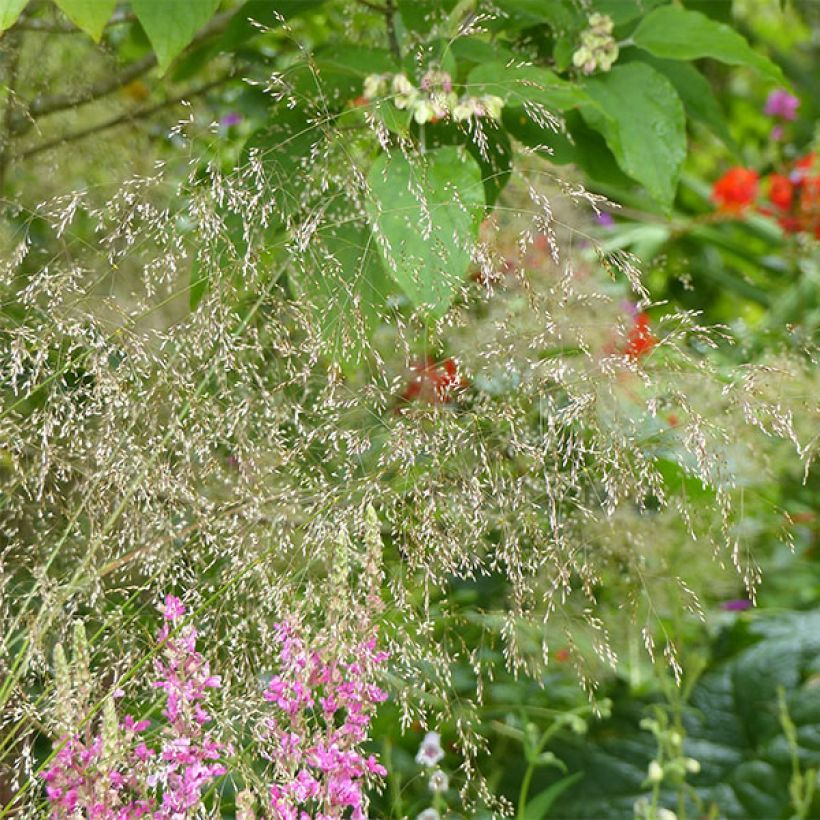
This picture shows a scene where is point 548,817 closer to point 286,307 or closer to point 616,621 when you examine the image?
point 616,621

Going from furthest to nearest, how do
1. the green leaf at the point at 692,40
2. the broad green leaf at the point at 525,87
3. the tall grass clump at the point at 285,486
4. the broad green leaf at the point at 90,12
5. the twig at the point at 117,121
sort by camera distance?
the twig at the point at 117,121 → the green leaf at the point at 692,40 → the broad green leaf at the point at 525,87 → the broad green leaf at the point at 90,12 → the tall grass clump at the point at 285,486

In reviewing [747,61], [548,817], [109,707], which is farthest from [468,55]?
[548,817]

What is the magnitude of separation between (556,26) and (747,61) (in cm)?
20

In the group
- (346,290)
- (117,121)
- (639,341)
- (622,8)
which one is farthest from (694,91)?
(117,121)

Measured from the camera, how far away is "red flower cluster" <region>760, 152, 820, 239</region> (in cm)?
249

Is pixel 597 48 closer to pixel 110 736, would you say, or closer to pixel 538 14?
pixel 538 14

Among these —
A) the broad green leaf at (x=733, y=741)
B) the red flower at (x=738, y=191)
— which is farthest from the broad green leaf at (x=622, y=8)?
the red flower at (x=738, y=191)

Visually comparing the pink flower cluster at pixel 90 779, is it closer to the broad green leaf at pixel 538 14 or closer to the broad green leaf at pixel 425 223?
the broad green leaf at pixel 425 223

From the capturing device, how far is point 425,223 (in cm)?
96

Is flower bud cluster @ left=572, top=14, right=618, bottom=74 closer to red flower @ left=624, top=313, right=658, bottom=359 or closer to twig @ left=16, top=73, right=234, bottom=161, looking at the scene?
red flower @ left=624, top=313, right=658, bottom=359

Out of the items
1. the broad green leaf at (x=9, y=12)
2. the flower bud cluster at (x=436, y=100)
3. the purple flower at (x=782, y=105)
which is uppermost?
the broad green leaf at (x=9, y=12)

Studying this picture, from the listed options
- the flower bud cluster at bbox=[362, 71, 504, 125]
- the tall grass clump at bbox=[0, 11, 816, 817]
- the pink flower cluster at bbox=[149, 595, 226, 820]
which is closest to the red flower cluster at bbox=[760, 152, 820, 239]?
the tall grass clump at bbox=[0, 11, 816, 817]

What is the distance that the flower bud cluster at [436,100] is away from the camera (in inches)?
38.9

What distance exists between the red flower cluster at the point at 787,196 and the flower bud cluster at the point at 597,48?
4.66 ft
